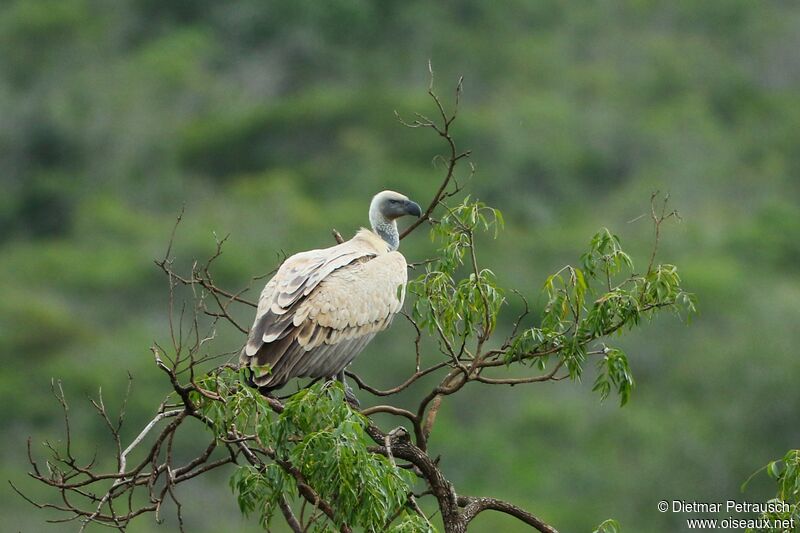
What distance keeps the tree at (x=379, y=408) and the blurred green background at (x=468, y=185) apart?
14421 millimetres

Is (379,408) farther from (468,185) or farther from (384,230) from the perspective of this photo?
(468,185)

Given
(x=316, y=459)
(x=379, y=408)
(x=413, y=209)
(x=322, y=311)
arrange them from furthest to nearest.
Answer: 1. (x=413, y=209)
2. (x=322, y=311)
3. (x=379, y=408)
4. (x=316, y=459)

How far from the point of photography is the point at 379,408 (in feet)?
18.9

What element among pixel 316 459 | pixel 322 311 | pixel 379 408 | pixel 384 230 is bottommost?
pixel 316 459

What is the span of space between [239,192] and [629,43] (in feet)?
53.8

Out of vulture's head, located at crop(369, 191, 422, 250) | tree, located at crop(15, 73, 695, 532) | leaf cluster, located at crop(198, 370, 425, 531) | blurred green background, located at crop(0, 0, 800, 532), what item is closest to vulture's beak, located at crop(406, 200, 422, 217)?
vulture's head, located at crop(369, 191, 422, 250)

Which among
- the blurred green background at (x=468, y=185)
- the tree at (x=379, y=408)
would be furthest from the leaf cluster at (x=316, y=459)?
the blurred green background at (x=468, y=185)

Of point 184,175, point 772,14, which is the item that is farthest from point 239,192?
point 772,14

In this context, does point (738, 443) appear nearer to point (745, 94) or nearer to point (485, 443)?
point (485, 443)

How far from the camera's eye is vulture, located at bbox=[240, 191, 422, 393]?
6582mm

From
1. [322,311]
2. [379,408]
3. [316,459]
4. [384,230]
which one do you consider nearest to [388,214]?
[384,230]

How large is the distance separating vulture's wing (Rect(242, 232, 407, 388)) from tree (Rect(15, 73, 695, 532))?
381 millimetres

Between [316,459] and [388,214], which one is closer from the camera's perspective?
[316,459]

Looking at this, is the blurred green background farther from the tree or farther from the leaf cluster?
the leaf cluster
